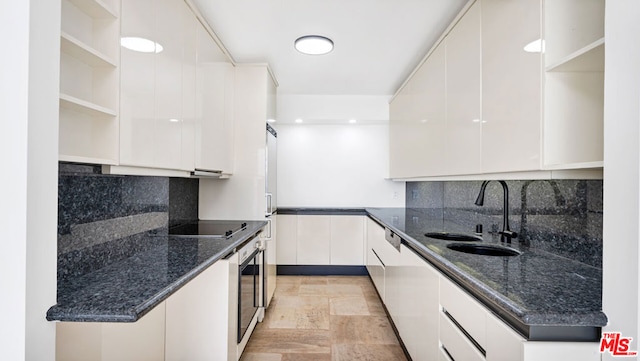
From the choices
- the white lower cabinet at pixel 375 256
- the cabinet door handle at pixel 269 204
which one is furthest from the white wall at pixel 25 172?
the white lower cabinet at pixel 375 256

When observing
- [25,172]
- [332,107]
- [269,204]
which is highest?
[332,107]

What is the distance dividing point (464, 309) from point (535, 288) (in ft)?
0.91

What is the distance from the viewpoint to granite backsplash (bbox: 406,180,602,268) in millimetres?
1301

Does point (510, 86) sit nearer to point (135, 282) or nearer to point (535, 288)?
point (535, 288)

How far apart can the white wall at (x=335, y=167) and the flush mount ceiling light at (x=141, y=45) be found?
2848 mm

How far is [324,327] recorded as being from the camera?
2623mm

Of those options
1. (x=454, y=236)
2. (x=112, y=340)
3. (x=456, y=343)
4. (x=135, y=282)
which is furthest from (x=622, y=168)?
(x=112, y=340)

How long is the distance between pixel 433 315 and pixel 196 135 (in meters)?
1.83

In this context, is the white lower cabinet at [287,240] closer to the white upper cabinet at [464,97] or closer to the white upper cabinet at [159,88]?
the white upper cabinet at [159,88]

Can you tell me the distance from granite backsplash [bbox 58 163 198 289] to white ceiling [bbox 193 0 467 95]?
1.30 meters

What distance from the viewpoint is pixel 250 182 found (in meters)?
2.85

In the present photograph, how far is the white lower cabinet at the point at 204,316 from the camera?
5.19 ft

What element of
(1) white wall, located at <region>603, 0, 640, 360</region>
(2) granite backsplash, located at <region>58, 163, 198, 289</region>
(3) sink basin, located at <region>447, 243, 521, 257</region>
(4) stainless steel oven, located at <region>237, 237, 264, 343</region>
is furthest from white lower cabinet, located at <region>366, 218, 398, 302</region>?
(2) granite backsplash, located at <region>58, 163, 198, 289</region>

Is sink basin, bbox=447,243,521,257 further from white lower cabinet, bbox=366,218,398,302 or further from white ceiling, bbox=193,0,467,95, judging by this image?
white ceiling, bbox=193,0,467,95
